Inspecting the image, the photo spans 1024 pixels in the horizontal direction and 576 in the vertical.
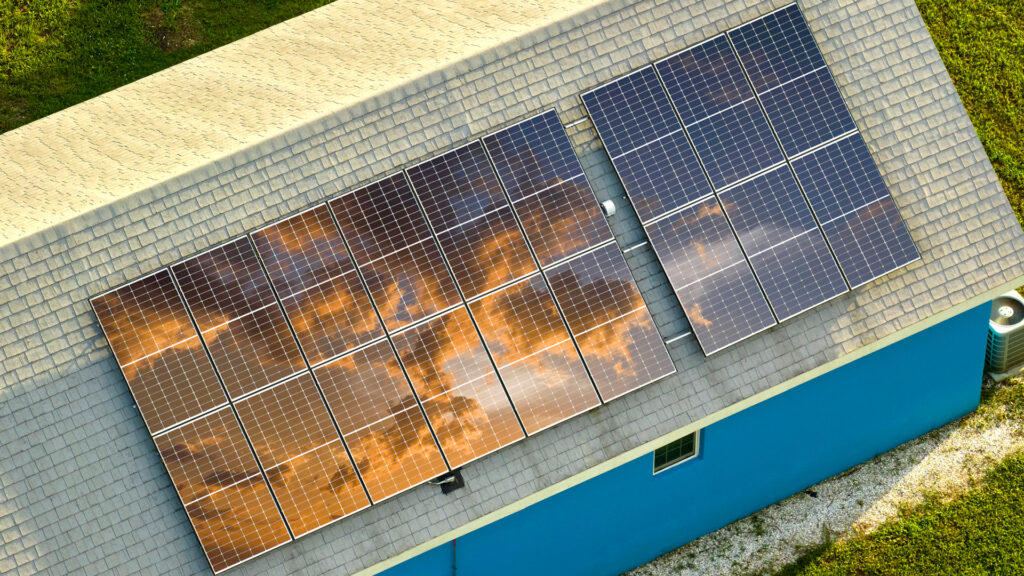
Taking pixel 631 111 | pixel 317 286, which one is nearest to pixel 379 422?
pixel 317 286

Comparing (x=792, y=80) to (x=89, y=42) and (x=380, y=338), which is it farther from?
(x=89, y=42)

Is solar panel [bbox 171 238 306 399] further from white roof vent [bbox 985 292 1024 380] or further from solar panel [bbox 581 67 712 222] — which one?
white roof vent [bbox 985 292 1024 380]

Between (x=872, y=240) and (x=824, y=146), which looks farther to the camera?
(x=824, y=146)

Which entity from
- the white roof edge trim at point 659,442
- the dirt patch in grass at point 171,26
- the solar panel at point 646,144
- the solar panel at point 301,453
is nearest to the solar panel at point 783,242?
the solar panel at point 646,144

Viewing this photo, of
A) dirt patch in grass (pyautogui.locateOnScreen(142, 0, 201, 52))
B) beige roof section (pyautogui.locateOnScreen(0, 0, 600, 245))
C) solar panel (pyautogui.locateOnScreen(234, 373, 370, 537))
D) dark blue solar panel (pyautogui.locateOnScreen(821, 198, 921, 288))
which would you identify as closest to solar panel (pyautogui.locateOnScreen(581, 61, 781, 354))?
dark blue solar panel (pyautogui.locateOnScreen(821, 198, 921, 288))

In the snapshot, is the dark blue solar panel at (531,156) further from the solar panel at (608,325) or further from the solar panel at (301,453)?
the solar panel at (301,453)

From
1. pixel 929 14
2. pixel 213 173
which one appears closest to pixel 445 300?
pixel 213 173
